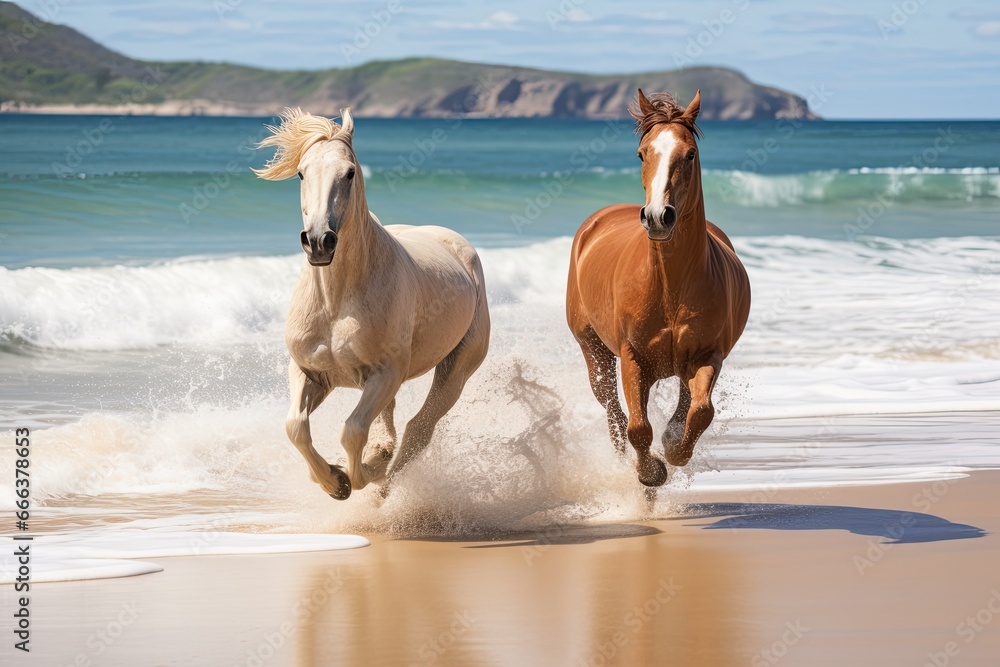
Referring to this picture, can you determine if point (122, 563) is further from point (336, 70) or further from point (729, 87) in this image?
point (729, 87)

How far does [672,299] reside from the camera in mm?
6613

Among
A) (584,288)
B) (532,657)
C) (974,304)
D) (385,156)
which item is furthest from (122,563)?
(385,156)

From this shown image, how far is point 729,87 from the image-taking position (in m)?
132

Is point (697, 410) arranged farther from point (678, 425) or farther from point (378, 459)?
point (378, 459)

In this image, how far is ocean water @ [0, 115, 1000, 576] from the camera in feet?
23.6

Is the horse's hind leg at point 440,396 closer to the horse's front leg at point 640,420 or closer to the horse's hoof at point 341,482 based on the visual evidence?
the horse's hoof at point 341,482

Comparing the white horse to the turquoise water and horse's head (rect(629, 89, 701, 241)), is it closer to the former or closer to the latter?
horse's head (rect(629, 89, 701, 241))

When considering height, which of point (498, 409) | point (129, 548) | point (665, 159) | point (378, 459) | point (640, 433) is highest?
point (665, 159)

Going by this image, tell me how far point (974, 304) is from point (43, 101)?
74.0 m

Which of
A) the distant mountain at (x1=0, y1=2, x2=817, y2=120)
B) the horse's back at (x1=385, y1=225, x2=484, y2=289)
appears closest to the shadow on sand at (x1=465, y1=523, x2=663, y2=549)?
the horse's back at (x1=385, y1=225, x2=484, y2=289)

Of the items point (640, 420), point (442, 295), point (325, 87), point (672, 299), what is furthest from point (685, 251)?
point (325, 87)

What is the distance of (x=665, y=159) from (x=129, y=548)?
9.72 ft

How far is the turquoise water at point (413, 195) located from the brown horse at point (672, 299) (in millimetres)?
12428

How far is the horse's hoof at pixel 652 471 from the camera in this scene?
6.71 m
